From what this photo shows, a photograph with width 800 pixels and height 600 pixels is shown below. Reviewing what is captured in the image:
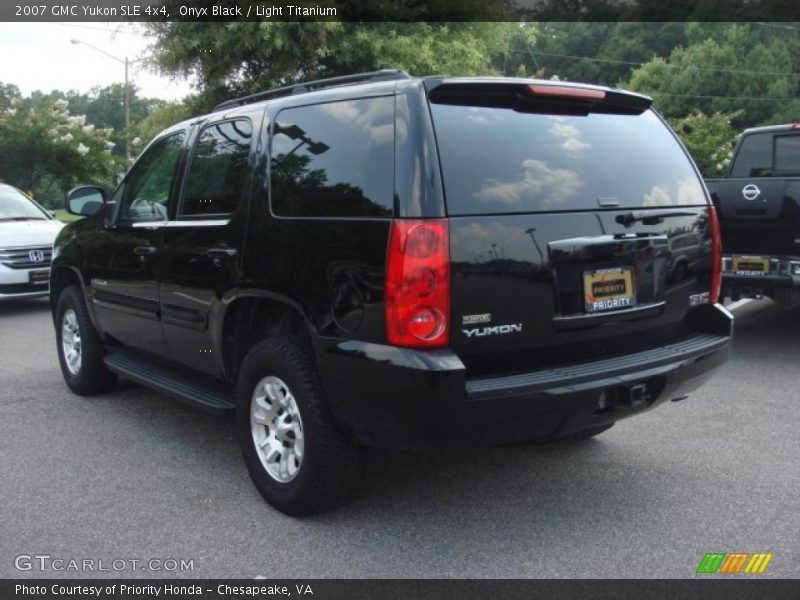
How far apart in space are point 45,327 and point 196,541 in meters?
6.58

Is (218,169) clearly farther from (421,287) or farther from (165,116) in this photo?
(165,116)

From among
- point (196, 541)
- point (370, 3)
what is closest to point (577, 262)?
point (196, 541)

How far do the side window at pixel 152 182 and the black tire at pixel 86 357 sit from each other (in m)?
0.89

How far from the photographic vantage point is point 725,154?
89.6 ft

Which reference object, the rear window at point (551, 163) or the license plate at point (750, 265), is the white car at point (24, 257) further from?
the rear window at point (551, 163)

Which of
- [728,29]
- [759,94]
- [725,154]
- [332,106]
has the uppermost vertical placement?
[728,29]

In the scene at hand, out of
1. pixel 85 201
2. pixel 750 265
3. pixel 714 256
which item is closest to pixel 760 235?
pixel 750 265

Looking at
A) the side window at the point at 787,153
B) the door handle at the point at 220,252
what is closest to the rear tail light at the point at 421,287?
the door handle at the point at 220,252

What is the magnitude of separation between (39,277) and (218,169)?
6.85m

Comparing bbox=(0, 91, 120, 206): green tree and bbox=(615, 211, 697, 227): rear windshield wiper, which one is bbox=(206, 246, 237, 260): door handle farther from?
bbox=(0, 91, 120, 206): green tree

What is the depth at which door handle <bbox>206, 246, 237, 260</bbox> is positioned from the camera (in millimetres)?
4114

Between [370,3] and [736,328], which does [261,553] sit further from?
[370,3]

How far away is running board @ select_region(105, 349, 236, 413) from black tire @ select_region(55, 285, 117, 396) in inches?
8.2

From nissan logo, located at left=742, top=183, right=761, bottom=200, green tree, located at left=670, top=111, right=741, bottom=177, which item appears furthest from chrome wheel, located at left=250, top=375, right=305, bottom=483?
green tree, located at left=670, top=111, right=741, bottom=177
